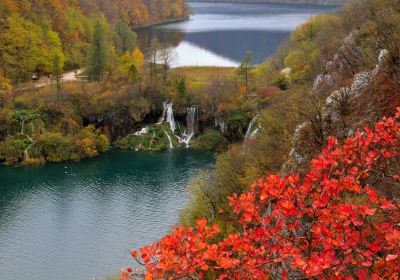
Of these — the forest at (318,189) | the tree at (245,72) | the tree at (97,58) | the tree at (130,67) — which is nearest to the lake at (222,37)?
the tree at (130,67)

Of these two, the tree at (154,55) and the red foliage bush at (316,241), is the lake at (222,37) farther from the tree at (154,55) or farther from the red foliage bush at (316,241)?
the red foliage bush at (316,241)

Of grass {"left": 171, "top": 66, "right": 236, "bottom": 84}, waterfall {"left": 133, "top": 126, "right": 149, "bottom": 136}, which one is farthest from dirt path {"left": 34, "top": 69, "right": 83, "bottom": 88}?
waterfall {"left": 133, "top": 126, "right": 149, "bottom": 136}

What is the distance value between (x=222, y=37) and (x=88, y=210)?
89.7 meters

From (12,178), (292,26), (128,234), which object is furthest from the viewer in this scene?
(292,26)

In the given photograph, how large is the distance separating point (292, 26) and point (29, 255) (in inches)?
4598

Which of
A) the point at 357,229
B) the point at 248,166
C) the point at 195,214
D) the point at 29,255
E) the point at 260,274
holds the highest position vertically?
the point at 357,229

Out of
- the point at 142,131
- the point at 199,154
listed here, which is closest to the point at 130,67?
the point at 142,131

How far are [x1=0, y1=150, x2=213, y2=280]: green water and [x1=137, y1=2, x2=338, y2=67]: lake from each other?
131ft

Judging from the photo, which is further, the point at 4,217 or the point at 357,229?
the point at 4,217

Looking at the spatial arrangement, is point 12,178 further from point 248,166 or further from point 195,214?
point 248,166

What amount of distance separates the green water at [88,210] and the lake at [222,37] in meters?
Result: 40.0

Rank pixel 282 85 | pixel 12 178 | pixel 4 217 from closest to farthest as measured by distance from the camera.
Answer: pixel 4 217
pixel 12 178
pixel 282 85

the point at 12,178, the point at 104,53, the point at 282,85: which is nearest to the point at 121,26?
→ the point at 104,53

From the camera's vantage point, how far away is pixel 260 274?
24.6 ft
